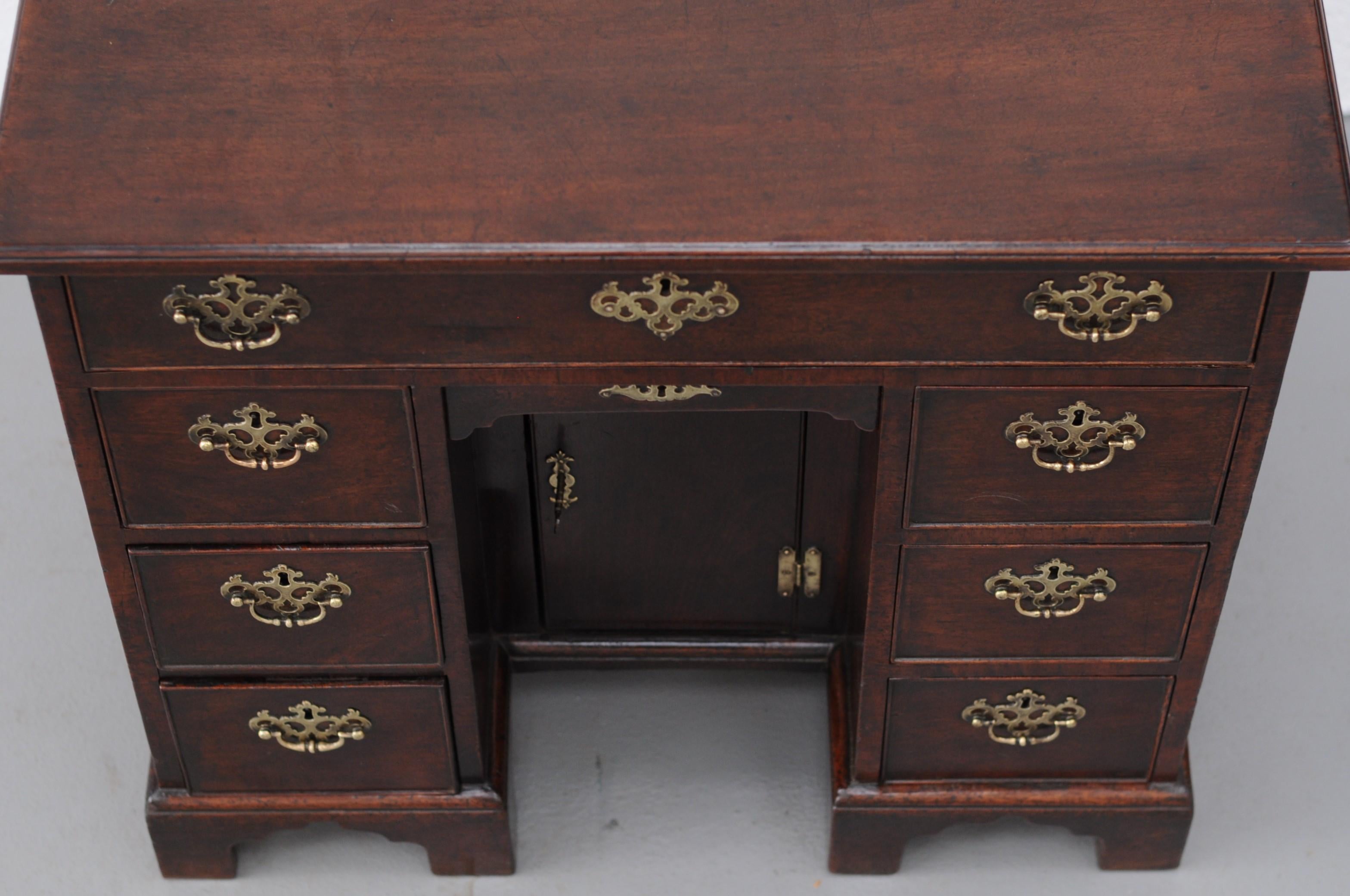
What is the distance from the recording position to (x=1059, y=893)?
199 cm

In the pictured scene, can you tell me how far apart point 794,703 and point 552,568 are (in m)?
0.42

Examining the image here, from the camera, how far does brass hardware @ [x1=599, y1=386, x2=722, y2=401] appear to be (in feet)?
5.28

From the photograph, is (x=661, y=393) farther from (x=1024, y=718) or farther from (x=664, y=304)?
(x=1024, y=718)

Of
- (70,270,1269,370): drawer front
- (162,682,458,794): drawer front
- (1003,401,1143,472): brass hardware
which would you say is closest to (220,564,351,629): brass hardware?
(162,682,458,794): drawer front

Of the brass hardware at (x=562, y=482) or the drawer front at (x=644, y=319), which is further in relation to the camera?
the brass hardware at (x=562, y=482)

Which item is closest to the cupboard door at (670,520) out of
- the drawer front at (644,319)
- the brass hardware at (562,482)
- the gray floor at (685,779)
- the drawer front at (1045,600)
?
the brass hardware at (562,482)

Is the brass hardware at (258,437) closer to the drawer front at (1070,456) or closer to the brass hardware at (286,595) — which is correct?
the brass hardware at (286,595)

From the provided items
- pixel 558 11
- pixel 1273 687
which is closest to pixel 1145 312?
pixel 558 11

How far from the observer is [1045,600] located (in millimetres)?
1765

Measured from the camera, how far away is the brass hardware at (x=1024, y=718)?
187cm

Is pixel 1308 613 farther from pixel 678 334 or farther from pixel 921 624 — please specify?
pixel 678 334

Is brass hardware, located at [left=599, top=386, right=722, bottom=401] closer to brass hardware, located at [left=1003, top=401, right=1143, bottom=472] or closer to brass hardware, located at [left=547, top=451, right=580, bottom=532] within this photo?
brass hardware, located at [left=1003, top=401, right=1143, bottom=472]

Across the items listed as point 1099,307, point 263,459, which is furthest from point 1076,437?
point 263,459

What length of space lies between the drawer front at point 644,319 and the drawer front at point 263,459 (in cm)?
5
